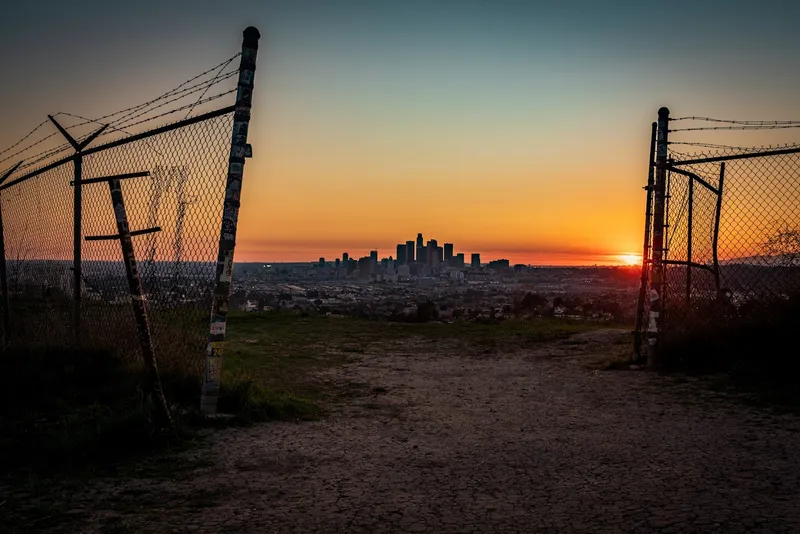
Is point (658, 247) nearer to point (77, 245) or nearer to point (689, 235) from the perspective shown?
→ point (689, 235)

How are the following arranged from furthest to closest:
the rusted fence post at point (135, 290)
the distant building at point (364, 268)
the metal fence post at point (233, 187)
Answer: the distant building at point (364, 268)
the metal fence post at point (233, 187)
the rusted fence post at point (135, 290)

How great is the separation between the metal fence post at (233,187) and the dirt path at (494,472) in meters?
1.25

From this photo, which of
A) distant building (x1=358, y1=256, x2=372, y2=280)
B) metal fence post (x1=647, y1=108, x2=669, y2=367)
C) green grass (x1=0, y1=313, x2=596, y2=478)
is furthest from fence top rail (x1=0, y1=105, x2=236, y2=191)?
distant building (x1=358, y1=256, x2=372, y2=280)

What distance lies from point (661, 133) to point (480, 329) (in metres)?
7.69

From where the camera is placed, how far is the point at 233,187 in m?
6.50

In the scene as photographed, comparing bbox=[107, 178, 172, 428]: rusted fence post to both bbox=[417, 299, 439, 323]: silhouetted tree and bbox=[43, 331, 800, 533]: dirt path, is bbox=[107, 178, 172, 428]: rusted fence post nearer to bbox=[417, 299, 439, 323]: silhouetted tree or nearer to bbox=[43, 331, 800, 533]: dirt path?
bbox=[43, 331, 800, 533]: dirt path

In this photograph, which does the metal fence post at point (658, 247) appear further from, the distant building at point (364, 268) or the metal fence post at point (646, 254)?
the distant building at point (364, 268)

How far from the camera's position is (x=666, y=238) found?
9.71 metres

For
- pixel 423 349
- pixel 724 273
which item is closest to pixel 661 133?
pixel 724 273

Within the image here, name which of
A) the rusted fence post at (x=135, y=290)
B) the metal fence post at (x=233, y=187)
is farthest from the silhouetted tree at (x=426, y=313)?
the rusted fence post at (x=135, y=290)

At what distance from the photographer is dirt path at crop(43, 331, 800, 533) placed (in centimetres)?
360

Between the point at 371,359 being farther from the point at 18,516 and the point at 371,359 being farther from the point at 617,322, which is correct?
the point at 617,322

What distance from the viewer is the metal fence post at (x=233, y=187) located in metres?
6.32

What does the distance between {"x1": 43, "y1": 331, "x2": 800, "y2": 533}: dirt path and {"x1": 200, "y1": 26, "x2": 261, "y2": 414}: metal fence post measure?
1248 mm
